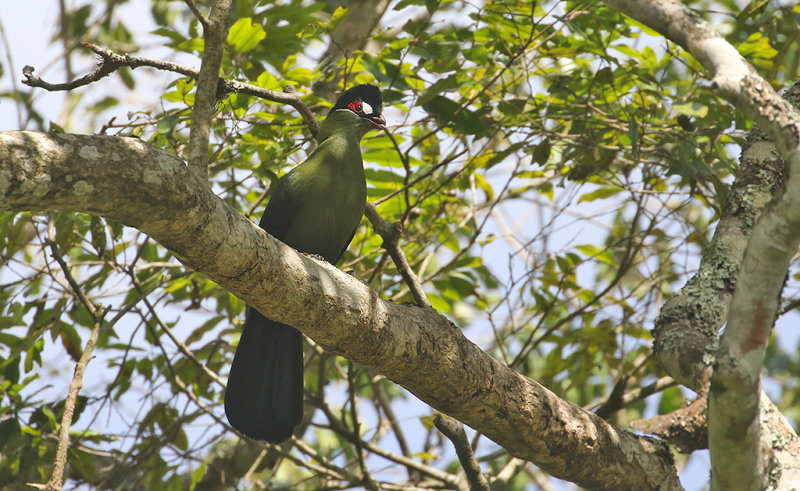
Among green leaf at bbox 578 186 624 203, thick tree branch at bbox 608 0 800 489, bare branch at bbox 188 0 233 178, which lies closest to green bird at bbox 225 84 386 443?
bare branch at bbox 188 0 233 178

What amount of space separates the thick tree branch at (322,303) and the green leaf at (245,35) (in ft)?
4.18

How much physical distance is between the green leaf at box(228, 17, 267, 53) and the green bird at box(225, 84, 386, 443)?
0.63 m

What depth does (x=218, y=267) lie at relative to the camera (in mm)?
2127

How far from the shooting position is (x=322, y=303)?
2.36 m

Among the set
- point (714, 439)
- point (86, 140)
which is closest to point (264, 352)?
point (86, 140)

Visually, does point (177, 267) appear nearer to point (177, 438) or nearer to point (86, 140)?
point (177, 438)

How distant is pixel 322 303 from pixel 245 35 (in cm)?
145

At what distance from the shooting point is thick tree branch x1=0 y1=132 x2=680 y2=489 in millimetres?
1794

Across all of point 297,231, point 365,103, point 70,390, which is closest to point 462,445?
point 297,231

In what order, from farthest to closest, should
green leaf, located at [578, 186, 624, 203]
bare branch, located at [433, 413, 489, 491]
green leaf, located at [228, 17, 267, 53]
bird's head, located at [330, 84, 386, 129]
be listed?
1. green leaf, located at [578, 186, 624, 203]
2. bird's head, located at [330, 84, 386, 129]
3. green leaf, located at [228, 17, 267, 53]
4. bare branch, located at [433, 413, 489, 491]

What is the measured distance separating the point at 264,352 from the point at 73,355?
3.71 ft

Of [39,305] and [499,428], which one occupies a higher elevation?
[39,305]

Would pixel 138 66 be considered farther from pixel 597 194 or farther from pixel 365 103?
pixel 597 194

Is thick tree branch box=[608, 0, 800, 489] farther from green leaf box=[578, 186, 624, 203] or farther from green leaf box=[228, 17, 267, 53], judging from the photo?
green leaf box=[578, 186, 624, 203]
